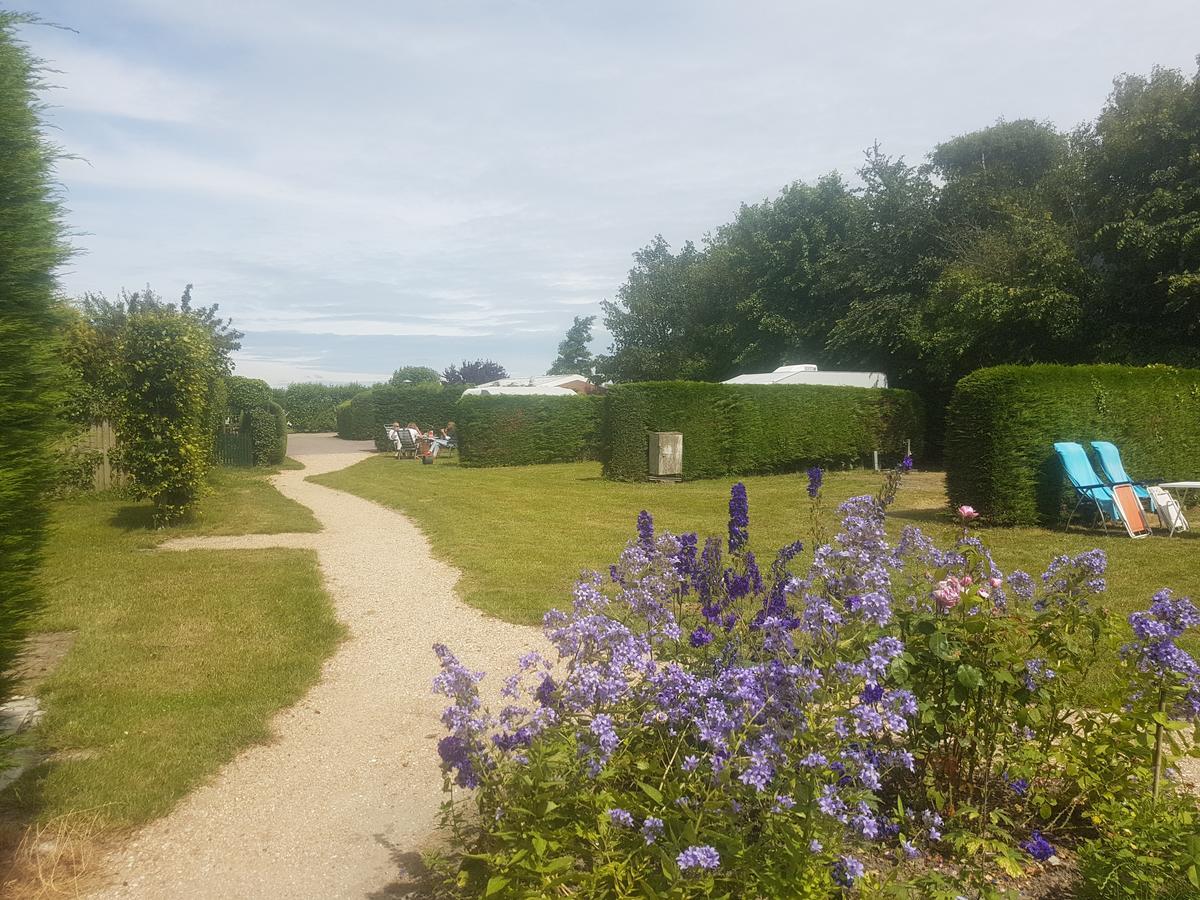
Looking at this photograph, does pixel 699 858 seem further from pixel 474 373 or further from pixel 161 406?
pixel 474 373

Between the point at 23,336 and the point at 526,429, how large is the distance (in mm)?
19765

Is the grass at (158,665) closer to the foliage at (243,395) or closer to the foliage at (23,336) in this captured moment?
the foliage at (23,336)

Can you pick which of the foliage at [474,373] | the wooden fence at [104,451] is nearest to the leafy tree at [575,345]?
the foliage at [474,373]

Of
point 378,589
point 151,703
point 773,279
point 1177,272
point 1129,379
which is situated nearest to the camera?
point 151,703

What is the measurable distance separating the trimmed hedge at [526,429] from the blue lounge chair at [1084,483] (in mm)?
13228

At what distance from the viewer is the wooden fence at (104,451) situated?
13305mm

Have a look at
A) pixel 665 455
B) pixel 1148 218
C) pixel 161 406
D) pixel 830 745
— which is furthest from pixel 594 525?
pixel 1148 218

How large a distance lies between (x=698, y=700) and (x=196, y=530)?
10.0 m

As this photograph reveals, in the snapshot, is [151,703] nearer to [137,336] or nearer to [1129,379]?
[137,336]

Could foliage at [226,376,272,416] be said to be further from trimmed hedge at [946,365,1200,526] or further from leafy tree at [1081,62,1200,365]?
leafy tree at [1081,62,1200,365]

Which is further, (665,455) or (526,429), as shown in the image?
(526,429)

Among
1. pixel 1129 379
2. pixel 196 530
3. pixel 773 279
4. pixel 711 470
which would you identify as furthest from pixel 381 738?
pixel 773 279

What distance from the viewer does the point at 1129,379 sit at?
1171 cm

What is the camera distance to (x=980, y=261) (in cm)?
2198
